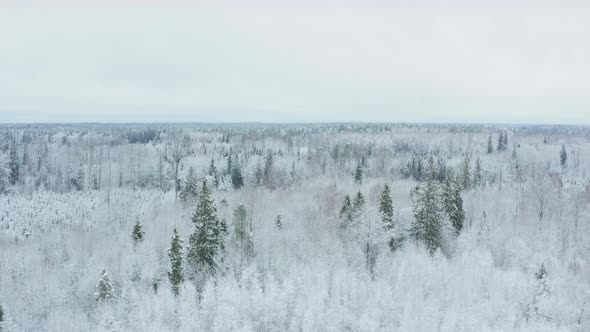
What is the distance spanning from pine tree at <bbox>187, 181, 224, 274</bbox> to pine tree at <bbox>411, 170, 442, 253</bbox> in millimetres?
17443

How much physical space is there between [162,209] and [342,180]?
27.8 meters

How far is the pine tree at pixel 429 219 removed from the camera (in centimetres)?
4281

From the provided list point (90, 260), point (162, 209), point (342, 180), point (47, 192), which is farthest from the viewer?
point (47, 192)

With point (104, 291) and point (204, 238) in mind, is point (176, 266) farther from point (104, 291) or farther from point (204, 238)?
point (104, 291)

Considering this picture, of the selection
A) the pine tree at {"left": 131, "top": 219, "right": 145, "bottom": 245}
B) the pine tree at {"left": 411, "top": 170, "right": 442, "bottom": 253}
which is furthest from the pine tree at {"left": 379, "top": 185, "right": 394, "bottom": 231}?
the pine tree at {"left": 131, "top": 219, "right": 145, "bottom": 245}

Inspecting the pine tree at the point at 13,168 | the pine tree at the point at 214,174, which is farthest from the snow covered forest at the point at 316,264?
the pine tree at the point at 13,168

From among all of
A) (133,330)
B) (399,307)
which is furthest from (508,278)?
(133,330)

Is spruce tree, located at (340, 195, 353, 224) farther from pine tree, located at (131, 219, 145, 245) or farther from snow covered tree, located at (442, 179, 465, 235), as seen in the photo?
pine tree, located at (131, 219, 145, 245)

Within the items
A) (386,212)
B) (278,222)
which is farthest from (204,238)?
(386,212)

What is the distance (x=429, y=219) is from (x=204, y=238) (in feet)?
61.8

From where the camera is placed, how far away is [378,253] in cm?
4381

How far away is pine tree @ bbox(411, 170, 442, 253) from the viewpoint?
4281cm

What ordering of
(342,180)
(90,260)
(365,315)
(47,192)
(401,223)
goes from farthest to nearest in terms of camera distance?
(47,192), (342,180), (401,223), (90,260), (365,315)

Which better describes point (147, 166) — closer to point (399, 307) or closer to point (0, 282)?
point (0, 282)
